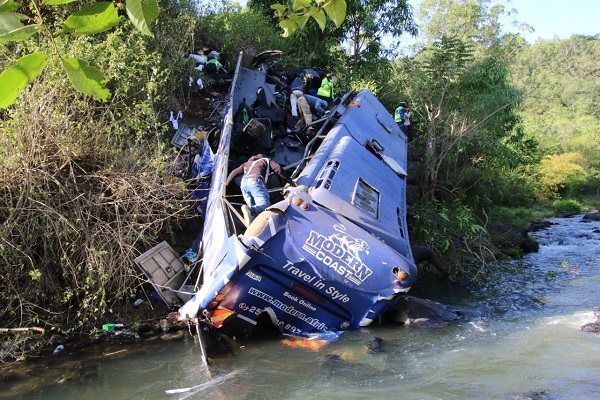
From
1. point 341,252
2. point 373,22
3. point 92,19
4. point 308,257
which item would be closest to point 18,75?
point 92,19

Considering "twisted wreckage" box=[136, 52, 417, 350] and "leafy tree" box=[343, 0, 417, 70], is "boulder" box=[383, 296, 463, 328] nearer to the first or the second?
"twisted wreckage" box=[136, 52, 417, 350]

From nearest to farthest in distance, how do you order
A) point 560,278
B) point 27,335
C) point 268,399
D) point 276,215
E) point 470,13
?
point 268,399, point 276,215, point 27,335, point 560,278, point 470,13

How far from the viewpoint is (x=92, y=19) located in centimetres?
126

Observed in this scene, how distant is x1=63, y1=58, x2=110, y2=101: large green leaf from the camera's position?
128 cm

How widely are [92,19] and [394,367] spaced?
4.72m

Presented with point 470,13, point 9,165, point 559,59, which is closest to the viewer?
point 9,165

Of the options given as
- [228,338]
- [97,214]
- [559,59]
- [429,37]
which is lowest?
[228,338]

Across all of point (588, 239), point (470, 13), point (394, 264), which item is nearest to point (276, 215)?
point (394, 264)

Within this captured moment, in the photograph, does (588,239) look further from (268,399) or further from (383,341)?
(268,399)

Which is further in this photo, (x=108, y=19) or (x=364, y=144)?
(x=364, y=144)

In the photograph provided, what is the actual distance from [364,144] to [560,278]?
13.7 feet

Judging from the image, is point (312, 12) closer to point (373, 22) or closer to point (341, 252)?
point (341, 252)

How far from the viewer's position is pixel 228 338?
20.2 ft

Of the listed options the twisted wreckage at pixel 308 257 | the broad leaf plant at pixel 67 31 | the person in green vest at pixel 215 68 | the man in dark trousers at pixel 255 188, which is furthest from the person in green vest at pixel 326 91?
the broad leaf plant at pixel 67 31
